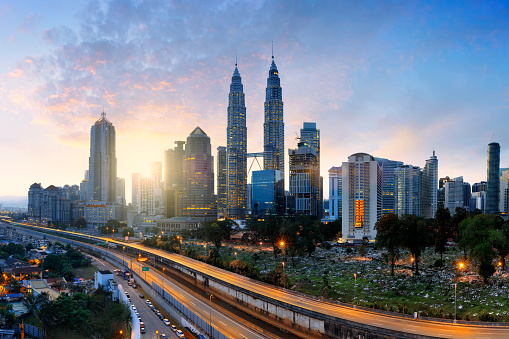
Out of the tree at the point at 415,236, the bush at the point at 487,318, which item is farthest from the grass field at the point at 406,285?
the tree at the point at 415,236

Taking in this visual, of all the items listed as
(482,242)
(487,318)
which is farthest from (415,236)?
(487,318)

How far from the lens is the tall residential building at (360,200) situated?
14438 cm

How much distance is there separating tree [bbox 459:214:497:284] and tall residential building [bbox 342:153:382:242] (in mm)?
77381

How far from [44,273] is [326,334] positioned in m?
75.2

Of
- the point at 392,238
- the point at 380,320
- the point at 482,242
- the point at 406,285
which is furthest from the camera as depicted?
the point at 392,238

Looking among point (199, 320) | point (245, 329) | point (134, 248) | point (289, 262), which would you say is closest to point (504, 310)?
point (245, 329)

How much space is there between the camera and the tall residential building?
14438 cm

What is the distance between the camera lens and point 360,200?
14562cm

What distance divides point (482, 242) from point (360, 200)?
83.7 metres

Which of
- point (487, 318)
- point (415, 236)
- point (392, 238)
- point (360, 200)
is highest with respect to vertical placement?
point (360, 200)

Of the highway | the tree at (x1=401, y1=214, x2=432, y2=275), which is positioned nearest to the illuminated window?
the tree at (x1=401, y1=214, x2=432, y2=275)

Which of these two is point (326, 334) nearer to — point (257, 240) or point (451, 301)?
point (451, 301)

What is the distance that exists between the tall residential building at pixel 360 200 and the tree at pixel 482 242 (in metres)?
77.4

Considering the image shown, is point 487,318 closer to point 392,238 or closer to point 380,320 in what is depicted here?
point 380,320
